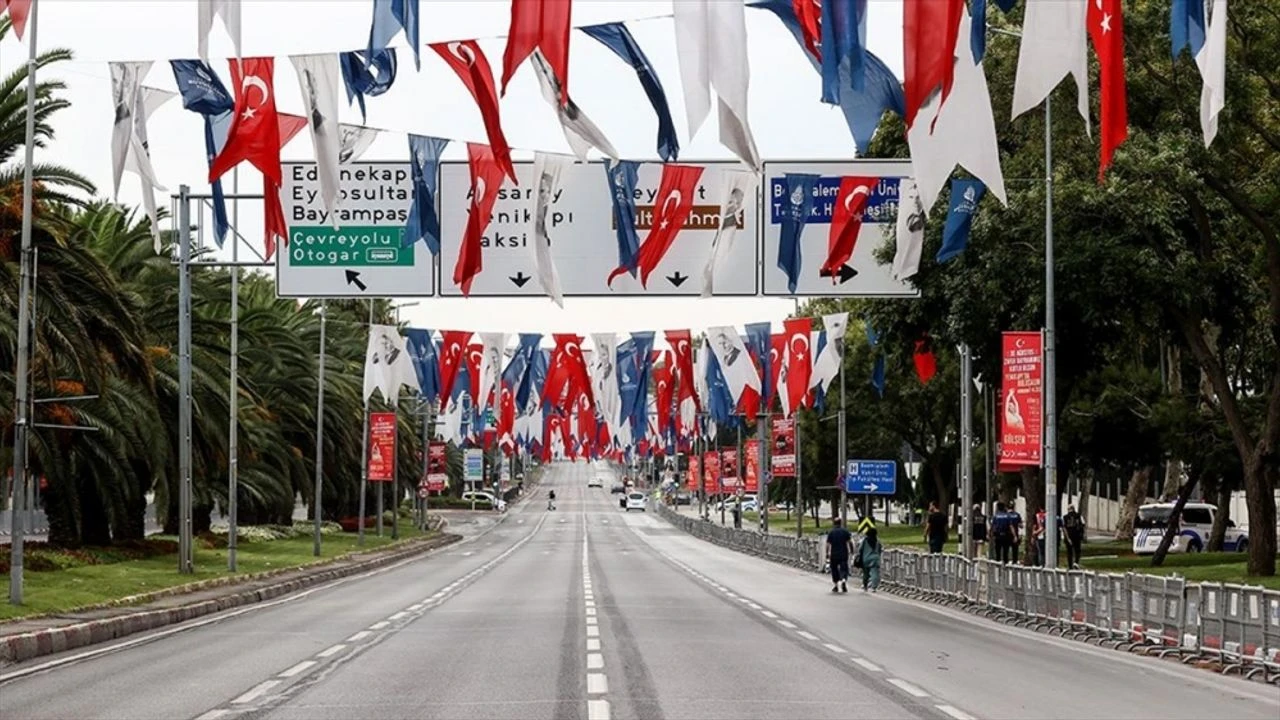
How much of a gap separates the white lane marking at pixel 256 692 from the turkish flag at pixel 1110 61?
9.43 metres

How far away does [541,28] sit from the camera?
17.2 m

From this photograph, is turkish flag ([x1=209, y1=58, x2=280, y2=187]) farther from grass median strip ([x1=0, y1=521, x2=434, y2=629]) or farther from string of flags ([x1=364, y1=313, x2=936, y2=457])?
string of flags ([x1=364, y1=313, x2=936, y2=457])

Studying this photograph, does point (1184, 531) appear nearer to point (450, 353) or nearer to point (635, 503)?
point (450, 353)

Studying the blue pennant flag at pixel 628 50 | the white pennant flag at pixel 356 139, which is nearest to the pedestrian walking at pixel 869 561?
the white pennant flag at pixel 356 139

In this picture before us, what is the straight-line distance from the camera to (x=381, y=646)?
2373cm

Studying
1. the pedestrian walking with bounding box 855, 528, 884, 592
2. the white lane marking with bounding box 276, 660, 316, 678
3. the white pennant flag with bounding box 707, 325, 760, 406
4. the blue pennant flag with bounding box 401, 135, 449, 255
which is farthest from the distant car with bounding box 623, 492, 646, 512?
the white lane marking with bounding box 276, 660, 316, 678

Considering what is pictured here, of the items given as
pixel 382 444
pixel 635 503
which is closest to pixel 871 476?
pixel 382 444

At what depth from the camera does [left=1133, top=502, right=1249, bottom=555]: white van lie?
58.2 metres

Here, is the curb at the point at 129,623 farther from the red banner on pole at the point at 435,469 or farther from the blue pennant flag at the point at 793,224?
the red banner on pole at the point at 435,469

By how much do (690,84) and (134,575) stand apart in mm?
26626

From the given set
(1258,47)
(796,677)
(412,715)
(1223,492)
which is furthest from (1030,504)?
(412,715)

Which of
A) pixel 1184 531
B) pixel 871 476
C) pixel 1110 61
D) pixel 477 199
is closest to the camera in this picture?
pixel 1110 61

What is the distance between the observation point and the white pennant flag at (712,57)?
17125 mm

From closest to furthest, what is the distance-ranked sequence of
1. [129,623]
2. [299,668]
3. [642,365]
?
[299,668] → [129,623] → [642,365]
